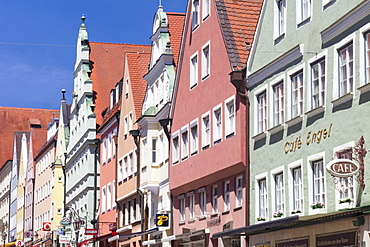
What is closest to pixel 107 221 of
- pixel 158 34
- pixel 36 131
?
pixel 158 34

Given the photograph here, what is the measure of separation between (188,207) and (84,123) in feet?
83.9

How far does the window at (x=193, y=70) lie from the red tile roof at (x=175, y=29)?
5.47 metres

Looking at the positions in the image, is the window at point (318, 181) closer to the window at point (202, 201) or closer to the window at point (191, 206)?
the window at point (202, 201)

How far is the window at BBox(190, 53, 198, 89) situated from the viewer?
3662 cm

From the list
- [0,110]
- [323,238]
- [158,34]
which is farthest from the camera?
[0,110]

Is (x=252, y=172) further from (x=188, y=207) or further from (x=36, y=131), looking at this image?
(x=36, y=131)

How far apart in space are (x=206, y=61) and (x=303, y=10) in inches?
381

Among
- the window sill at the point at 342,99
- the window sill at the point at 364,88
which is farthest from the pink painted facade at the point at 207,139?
the window sill at the point at 364,88

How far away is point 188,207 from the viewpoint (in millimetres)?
37562

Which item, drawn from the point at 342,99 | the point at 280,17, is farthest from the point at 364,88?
the point at 280,17

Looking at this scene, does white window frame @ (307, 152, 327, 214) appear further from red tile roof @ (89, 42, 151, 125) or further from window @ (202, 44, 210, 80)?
red tile roof @ (89, 42, 151, 125)

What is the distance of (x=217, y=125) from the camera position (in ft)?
110

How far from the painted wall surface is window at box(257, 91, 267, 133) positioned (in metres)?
0.16

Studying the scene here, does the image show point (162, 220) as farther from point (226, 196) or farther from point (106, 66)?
point (106, 66)
